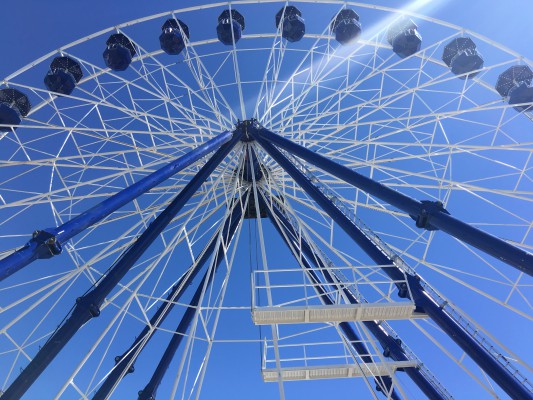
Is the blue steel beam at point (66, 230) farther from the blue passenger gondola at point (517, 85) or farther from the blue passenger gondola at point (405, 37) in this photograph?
the blue passenger gondola at point (517, 85)

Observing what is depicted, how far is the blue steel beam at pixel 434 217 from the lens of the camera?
29.7 ft

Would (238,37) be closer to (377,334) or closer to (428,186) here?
(428,186)

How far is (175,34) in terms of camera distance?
19.3m

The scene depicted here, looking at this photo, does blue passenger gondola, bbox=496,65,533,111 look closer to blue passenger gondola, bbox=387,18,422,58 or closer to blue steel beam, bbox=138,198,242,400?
blue passenger gondola, bbox=387,18,422,58

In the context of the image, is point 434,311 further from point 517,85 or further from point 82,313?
point 517,85

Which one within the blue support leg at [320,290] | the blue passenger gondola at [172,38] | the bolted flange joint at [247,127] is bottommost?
the blue support leg at [320,290]

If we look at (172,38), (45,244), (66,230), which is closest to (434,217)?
(66,230)

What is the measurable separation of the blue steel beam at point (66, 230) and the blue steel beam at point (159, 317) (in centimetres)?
354

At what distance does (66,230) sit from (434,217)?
8007 millimetres

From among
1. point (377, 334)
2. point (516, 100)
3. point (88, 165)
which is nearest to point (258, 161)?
point (88, 165)

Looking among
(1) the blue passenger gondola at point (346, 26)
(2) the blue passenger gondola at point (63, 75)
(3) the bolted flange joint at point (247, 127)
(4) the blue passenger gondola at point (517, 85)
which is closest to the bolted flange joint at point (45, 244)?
(3) the bolted flange joint at point (247, 127)

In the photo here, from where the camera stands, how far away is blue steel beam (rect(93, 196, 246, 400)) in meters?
13.6

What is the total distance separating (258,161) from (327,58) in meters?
5.24

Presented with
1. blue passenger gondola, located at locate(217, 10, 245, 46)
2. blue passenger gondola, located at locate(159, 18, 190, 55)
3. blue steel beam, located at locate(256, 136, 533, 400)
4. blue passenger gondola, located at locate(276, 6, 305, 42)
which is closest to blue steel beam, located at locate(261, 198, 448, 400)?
blue steel beam, located at locate(256, 136, 533, 400)
